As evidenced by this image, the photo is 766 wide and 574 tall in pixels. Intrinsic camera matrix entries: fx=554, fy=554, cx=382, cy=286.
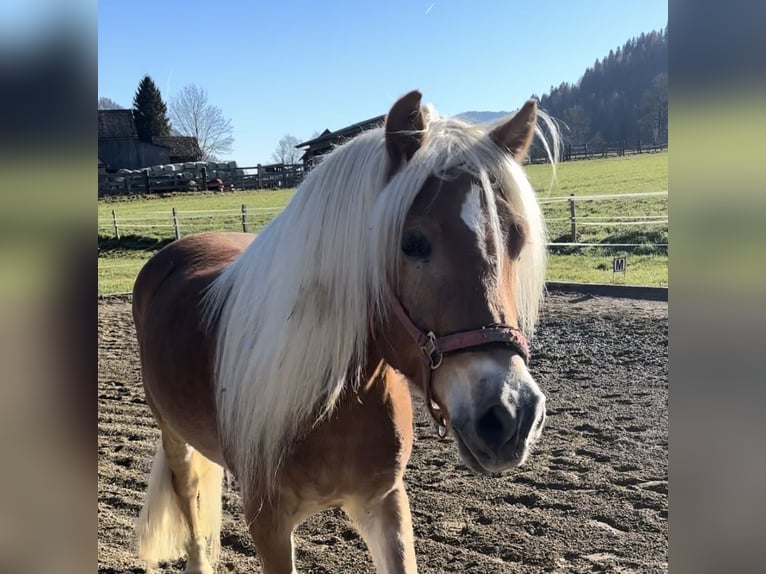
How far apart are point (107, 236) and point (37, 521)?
52.9 ft

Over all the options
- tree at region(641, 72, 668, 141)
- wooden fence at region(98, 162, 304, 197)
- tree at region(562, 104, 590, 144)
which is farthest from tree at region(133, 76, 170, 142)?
tree at region(641, 72, 668, 141)

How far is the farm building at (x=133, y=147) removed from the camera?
87.7 feet

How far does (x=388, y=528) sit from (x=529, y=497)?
1.57 metres

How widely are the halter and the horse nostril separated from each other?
0.50ft

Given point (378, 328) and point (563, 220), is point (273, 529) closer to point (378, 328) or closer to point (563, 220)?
point (378, 328)

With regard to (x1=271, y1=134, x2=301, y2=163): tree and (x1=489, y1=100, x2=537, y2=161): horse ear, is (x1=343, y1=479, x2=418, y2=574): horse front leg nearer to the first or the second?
(x1=489, y1=100, x2=537, y2=161): horse ear

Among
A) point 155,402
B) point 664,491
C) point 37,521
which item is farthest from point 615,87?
point 37,521

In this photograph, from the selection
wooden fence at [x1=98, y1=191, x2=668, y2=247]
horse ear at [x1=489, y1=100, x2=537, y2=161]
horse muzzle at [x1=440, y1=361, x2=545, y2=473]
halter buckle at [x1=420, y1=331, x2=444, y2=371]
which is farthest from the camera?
wooden fence at [x1=98, y1=191, x2=668, y2=247]

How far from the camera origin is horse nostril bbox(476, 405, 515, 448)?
3.90 feet

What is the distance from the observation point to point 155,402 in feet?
8.84

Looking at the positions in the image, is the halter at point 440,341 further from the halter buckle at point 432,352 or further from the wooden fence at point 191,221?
the wooden fence at point 191,221

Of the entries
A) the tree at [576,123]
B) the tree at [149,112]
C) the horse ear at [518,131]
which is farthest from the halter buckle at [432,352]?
the tree at [149,112]

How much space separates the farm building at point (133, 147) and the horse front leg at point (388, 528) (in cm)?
2730

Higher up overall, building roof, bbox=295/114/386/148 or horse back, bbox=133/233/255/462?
building roof, bbox=295/114/386/148
